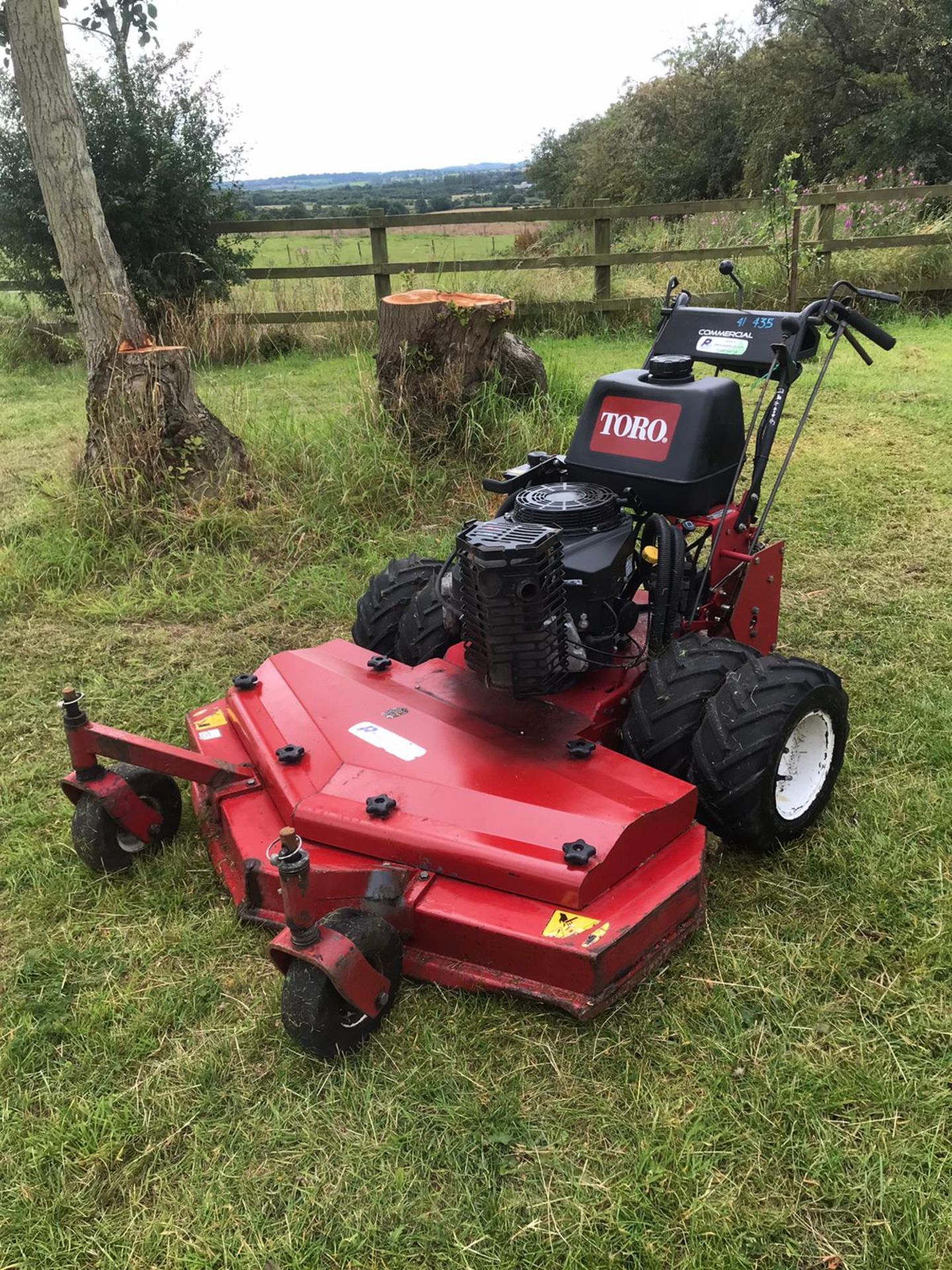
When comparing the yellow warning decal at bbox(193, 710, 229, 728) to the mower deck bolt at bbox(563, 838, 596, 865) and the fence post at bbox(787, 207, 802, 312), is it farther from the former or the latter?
the fence post at bbox(787, 207, 802, 312)

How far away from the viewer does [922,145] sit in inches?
627

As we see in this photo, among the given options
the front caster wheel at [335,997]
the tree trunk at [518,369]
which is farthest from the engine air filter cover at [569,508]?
the tree trunk at [518,369]

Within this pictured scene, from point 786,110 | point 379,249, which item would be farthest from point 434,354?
point 786,110

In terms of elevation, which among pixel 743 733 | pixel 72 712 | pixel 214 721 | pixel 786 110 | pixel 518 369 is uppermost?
pixel 786 110

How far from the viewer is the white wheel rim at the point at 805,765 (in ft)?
8.89

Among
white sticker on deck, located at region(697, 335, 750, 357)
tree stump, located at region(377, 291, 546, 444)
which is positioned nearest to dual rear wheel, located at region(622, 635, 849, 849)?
white sticker on deck, located at region(697, 335, 750, 357)

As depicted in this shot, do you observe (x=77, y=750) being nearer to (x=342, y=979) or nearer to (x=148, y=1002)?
Answer: (x=148, y=1002)

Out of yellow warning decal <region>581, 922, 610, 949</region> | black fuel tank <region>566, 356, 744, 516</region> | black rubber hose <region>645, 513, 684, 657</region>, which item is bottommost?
yellow warning decal <region>581, 922, 610, 949</region>

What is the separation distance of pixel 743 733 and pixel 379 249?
8679 millimetres

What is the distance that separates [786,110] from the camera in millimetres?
19094

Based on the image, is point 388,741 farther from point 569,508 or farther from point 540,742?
point 569,508

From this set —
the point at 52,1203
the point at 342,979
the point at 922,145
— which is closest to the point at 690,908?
the point at 342,979

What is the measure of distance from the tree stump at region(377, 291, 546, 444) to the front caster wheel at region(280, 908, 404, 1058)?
3.81 metres

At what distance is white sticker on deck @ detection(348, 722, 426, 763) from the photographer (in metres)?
2.57
